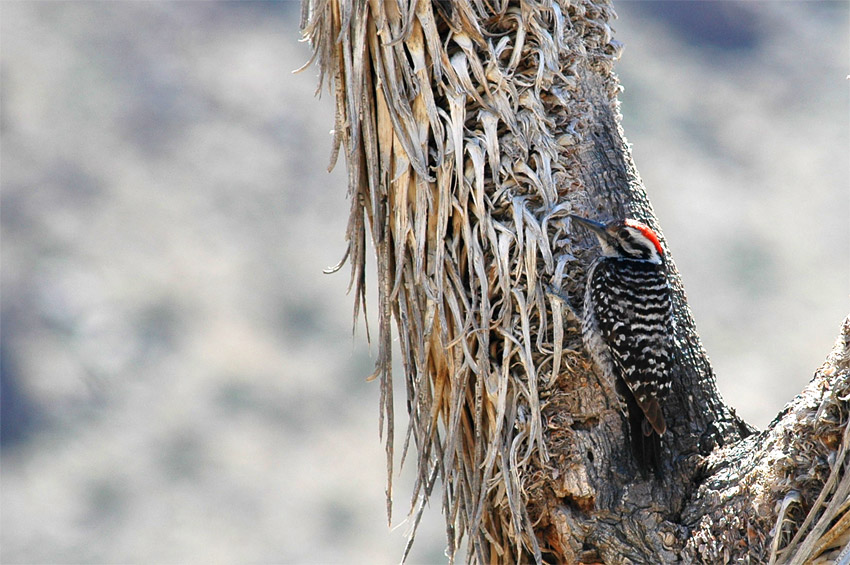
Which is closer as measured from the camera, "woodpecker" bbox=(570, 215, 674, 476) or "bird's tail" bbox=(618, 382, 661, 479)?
"bird's tail" bbox=(618, 382, 661, 479)

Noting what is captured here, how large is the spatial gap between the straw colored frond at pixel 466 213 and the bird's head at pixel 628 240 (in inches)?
5.8

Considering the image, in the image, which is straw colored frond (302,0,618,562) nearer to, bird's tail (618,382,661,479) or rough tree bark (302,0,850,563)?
rough tree bark (302,0,850,563)

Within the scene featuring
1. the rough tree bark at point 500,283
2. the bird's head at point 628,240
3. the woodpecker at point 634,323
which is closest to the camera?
the rough tree bark at point 500,283

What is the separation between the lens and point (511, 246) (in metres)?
2.62

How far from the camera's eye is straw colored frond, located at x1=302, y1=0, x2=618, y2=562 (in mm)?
2582

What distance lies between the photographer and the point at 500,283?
2578mm

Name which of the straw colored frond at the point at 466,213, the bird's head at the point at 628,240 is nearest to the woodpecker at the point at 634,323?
the bird's head at the point at 628,240

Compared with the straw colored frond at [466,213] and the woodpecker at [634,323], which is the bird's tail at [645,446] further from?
the straw colored frond at [466,213]

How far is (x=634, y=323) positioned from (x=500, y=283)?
637 mm

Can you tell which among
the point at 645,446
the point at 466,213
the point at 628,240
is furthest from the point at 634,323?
the point at 466,213

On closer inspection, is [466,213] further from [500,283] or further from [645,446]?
[645,446]

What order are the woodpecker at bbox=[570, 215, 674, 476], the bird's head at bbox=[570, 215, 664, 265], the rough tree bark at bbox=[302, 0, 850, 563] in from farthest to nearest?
the bird's head at bbox=[570, 215, 664, 265], the woodpecker at bbox=[570, 215, 674, 476], the rough tree bark at bbox=[302, 0, 850, 563]

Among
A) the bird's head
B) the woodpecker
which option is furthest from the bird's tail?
the bird's head

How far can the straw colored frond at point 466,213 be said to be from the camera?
2.58m
